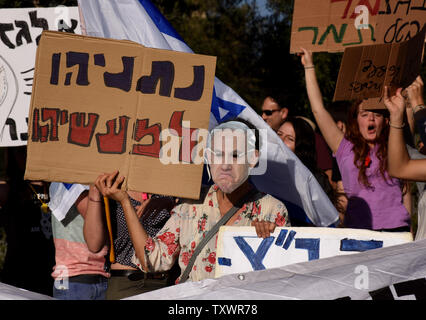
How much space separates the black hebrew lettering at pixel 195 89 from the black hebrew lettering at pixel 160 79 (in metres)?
0.07

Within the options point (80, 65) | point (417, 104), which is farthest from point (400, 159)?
point (80, 65)

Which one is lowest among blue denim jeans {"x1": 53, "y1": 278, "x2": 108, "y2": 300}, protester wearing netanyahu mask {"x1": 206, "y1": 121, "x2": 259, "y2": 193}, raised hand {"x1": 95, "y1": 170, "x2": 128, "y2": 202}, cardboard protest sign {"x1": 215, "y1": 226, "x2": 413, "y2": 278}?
blue denim jeans {"x1": 53, "y1": 278, "x2": 108, "y2": 300}

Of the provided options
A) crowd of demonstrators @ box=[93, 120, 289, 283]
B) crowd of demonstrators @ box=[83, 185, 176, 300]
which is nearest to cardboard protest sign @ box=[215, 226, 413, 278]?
crowd of demonstrators @ box=[93, 120, 289, 283]

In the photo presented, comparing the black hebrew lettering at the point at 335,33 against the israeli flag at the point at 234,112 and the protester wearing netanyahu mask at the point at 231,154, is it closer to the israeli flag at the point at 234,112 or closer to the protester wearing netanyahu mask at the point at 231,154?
the israeli flag at the point at 234,112

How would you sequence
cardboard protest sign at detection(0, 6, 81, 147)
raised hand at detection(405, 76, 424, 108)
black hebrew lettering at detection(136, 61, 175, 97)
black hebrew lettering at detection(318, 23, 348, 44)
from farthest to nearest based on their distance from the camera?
1. cardboard protest sign at detection(0, 6, 81, 147)
2. black hebrew lettering at detection(318, 23, 348, 44)
3. raised hand at detection(405, 76, 424, 108)
4. black hebrew lettering at detection(136, 61, 175, 97)

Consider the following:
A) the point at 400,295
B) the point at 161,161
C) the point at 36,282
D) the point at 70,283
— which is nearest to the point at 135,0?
the point at 161,161

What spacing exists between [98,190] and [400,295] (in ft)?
5.38

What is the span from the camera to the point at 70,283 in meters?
4.02

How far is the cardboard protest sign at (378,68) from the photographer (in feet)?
12.8

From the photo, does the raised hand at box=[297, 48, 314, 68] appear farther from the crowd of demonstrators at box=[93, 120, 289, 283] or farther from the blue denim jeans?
the blue denim jeans

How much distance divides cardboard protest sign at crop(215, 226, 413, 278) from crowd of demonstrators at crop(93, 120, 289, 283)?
2.3 inches

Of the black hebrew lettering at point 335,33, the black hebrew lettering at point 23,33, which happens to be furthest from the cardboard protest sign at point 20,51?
the black hebrew lettering at point 335,33

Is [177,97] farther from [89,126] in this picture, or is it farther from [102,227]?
[102,227]

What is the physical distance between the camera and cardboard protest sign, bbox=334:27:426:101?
3.92 meters
